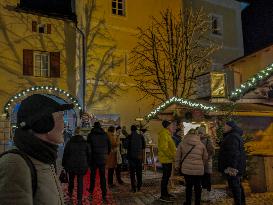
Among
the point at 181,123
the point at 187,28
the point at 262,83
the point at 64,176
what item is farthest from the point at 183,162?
the point at 187,28

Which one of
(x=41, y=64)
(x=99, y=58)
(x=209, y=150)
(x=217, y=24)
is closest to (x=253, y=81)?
(x=209, y=150)

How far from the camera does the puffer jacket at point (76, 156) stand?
822 centimetres

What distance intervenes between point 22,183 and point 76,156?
6361mm

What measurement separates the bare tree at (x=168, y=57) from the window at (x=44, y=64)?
4.40m

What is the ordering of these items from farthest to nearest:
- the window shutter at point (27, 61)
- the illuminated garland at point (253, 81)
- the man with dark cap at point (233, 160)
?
the window shutter at point (27, 61)
the illuminated garland at point (253, 81)
the man with dark cap at point (233, 160)

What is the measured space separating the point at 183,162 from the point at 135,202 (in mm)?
2094

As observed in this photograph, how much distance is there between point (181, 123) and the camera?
13305 mm

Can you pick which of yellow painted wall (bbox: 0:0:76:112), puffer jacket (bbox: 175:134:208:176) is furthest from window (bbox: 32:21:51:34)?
puffer jacket (bbox: 175:134:208:176)

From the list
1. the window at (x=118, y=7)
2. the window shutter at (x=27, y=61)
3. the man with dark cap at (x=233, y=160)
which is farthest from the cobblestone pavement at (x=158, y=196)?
the window at (x=118, y=7)

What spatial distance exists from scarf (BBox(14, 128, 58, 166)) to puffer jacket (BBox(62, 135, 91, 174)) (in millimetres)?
6053

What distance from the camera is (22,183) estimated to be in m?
1.97

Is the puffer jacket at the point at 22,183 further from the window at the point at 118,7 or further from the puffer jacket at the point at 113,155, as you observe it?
the window at the point at 118,7

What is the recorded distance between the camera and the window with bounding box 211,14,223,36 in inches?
1035

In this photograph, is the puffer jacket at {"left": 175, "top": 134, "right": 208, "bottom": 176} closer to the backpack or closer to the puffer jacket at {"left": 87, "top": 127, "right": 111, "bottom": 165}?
the puffer jacket at {"left": 87, "top": 127, "right": 111, "bottom": 165}
